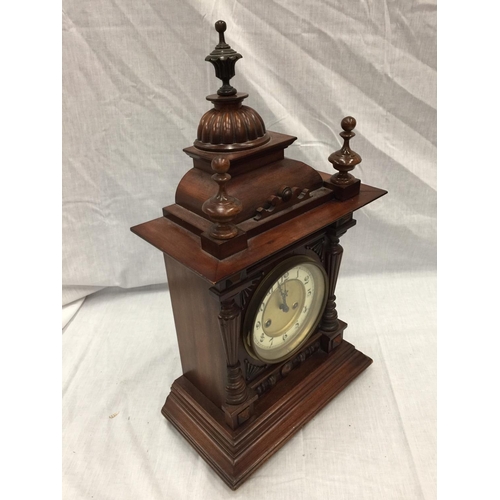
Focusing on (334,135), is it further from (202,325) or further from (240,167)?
(202,325)

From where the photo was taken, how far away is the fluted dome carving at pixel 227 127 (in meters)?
0.99

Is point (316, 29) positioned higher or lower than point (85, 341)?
higher

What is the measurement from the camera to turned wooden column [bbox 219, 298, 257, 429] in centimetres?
98

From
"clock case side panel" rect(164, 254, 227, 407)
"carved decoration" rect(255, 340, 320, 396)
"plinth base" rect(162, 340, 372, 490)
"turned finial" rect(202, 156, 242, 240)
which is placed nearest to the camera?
"turned finial" rect(202, 156, 242, 240)

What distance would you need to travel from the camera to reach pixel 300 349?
1327 mm

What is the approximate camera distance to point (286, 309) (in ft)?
3.84

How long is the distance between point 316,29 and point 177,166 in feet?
2.40

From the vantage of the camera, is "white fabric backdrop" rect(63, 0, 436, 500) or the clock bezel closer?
the clock bezel

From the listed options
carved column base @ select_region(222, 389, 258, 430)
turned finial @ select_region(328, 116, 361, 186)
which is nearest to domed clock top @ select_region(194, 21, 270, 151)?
turned finial @ select_region(328, 116, 361, 186)

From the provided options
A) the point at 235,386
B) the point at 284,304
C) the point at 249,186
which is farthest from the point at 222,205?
the point at 235,386

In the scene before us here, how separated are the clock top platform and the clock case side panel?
0.36 ft

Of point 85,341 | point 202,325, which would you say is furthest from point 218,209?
point 85,341

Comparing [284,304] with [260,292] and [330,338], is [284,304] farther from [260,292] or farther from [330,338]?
[330,338]

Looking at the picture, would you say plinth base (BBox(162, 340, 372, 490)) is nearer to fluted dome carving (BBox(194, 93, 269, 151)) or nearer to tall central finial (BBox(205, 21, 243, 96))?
fluted dome carving (BBox(194, 93, 269, 151))
